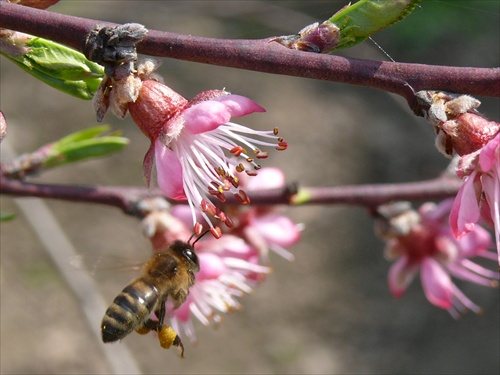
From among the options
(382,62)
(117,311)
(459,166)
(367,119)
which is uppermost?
(382,62)

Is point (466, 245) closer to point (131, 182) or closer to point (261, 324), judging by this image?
point (261, 324)

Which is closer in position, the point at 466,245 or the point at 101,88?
the point at 101,88

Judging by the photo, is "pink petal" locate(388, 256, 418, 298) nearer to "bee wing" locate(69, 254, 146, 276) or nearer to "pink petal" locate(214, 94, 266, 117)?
"bee wing" locate(69, 254, 146, 276)

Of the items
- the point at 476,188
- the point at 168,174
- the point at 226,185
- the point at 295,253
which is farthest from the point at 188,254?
the point at 295,253

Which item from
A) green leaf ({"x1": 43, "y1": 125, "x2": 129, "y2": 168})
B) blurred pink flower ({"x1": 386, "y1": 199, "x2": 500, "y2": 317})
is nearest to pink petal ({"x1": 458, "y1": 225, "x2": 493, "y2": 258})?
blurred pink flower ({"x1": 386, "y1": 199, "x2": 500, "y2": 317})

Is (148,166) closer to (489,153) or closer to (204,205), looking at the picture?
(204,205)

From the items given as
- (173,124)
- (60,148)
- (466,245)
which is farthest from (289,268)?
(173,124)
